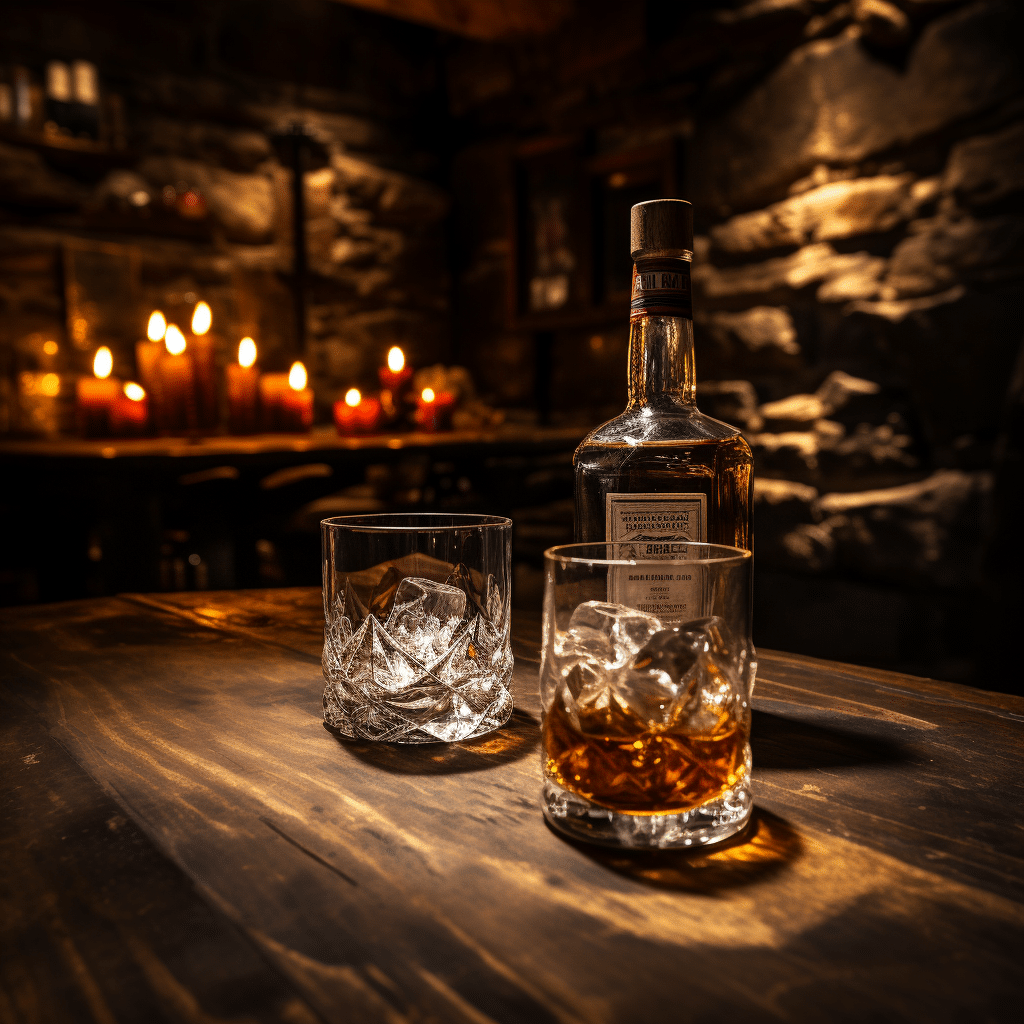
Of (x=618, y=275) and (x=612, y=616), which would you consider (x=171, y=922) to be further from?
(x=618, y=275)

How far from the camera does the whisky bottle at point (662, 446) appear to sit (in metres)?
0.57

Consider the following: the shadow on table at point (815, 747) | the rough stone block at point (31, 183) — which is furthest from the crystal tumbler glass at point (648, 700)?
the rough stone block at point (31, 183)

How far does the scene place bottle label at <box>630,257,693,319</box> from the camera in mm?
572

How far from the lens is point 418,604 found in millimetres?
542

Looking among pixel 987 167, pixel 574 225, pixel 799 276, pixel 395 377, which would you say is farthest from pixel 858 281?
pixel 395 377

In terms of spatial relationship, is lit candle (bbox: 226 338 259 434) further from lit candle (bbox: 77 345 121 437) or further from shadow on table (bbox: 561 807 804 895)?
shadow on table (bbox: 561 807 804 895)

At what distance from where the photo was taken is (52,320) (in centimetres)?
274

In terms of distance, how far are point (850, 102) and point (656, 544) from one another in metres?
1.94

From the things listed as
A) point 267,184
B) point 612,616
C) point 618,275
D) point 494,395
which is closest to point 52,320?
point 267,184

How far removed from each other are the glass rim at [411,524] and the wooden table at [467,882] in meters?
0.13

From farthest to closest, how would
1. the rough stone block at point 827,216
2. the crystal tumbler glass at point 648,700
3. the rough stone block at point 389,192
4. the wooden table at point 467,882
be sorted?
1. the rough stone block at point 389,192
2. the rough stone block at point 827,216
3. the crystal tumbler glass at point 648,700
4. the wooden table at point 467,882

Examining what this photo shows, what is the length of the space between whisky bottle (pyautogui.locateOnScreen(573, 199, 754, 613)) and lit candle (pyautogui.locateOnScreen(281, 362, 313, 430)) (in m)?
1.66

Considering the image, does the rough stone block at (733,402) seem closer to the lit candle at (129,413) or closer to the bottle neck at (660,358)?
the lit candle at (129,413)

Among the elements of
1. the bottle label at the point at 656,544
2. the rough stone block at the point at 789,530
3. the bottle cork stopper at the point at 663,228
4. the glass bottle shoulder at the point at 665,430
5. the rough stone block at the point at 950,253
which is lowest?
the rough stone block at the point at 789,530
